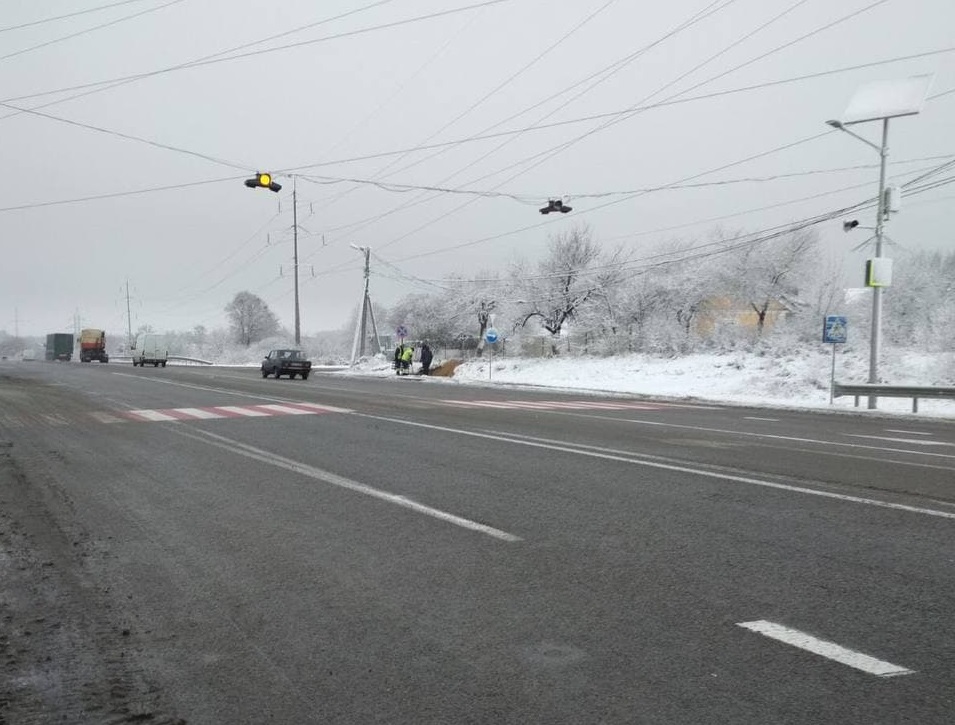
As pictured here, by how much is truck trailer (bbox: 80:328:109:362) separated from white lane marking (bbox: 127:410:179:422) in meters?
67.5

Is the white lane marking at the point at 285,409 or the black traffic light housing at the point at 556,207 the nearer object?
the white lane marking at the point at 285,409

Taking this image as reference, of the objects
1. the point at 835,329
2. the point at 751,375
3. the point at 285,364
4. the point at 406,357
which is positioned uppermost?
the point at 835,329

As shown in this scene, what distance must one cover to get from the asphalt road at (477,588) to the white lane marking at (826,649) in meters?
0.02

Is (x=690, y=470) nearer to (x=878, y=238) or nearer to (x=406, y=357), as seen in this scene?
(x=878, y=238)

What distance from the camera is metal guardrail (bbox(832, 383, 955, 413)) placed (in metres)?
19.9

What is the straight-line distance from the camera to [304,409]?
17.6 metres

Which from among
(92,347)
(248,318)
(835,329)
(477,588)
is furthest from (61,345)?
(477,588)

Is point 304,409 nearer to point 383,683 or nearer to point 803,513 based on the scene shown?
point 803,513

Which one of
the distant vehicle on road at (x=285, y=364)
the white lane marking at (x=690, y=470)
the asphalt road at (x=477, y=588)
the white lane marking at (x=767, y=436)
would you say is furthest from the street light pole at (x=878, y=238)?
the distant vehicle on road at (x=285, y=364)

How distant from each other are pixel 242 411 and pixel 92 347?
69691mm

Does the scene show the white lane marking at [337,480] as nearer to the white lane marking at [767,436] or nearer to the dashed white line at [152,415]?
the dashed white line at [152,415]

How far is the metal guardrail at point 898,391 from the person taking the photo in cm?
1988

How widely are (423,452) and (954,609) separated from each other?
7.11 meters

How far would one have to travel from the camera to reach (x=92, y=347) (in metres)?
77.2
